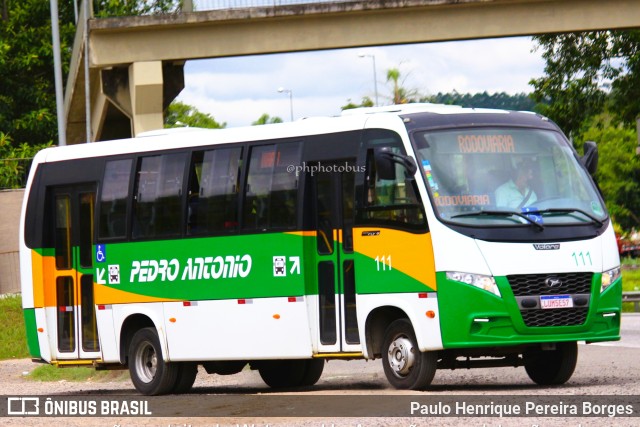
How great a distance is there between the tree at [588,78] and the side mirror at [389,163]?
2475 centimetres

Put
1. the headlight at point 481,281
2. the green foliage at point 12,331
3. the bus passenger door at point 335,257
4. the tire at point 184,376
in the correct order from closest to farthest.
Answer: the headlight at point 481,281, the bus passenger door at point 335,257, the tire at point 184,376, the green foliage at point 12,331

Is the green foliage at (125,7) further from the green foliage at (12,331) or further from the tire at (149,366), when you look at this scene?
the tire at (149,366)

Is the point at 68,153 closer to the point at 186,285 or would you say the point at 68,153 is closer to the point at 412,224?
the point at 186,285

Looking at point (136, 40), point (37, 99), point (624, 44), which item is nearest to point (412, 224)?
point (136, 40)

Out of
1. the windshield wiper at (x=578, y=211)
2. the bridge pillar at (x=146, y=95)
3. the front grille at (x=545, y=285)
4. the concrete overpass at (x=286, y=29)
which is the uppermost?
the concrete overpass at (x=286, y=29)

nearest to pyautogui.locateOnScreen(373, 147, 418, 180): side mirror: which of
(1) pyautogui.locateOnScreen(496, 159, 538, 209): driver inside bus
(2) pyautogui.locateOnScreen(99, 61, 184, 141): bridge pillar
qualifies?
(1) pyautogui.locateOnScreen(496, 159, 538, 209): driver inside bus

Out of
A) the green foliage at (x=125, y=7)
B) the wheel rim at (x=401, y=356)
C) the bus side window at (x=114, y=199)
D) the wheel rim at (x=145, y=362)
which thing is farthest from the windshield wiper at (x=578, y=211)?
the green foliage at (x=125, y=7)

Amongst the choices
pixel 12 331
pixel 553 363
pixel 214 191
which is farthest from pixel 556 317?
Result: pixel 12 331

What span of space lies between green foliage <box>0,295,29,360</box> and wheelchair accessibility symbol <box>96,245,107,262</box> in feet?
42.2

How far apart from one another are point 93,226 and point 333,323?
4583 mm

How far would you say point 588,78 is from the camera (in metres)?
40.3

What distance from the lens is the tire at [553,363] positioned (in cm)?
1611

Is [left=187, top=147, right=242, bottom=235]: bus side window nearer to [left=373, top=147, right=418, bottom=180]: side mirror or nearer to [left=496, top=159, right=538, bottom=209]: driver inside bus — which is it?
[left=373, top=147, right=418, bottom=180]: side mirror

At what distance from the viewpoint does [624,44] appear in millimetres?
39750
